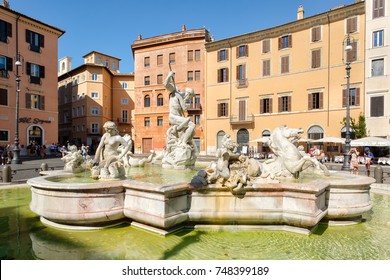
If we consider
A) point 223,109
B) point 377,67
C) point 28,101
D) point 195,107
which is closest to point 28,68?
point 28,101

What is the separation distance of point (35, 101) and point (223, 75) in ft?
74.6

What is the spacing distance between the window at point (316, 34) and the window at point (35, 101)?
102 feet

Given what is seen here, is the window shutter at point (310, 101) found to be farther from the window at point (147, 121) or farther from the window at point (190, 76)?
the window at point (147, 121)

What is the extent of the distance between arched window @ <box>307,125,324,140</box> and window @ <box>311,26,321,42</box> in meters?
9.40

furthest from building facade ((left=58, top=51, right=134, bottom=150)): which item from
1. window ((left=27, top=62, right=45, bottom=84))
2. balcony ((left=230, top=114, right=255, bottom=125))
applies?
balcony ((left=230, top=114, right=255, bottom=125))

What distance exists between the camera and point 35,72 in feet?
97.8

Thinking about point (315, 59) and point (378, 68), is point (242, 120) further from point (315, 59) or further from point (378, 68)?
point (378, 68)

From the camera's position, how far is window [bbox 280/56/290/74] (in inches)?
1184

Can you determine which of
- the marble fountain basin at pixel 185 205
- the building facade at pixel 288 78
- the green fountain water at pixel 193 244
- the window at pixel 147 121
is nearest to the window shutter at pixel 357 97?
the building facade at pixel 288 78

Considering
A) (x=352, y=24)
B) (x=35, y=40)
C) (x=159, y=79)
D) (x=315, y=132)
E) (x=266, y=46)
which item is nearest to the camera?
(x=352, y=24)

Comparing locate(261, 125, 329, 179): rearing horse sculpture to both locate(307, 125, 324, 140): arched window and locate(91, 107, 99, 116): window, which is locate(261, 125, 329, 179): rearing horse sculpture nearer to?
locate(307, 125, 324, 140): arched window

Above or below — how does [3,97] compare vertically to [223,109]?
above

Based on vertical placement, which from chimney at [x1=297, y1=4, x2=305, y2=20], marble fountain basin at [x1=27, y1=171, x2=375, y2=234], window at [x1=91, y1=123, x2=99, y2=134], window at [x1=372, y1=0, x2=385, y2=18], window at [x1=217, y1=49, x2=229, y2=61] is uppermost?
chimney at [x1=297, y1=4, x2=305, y2=20]

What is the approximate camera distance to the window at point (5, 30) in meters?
26.6
